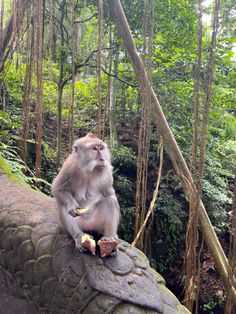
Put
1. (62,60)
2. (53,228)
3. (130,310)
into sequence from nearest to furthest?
(130,310), (53,228), (62,60)

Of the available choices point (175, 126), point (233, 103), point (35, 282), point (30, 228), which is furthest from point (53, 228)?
point (233, 103)

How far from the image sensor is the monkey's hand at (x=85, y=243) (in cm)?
265

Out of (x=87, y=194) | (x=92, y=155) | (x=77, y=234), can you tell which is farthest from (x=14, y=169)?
(x=77, y=234)

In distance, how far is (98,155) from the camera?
9.61ft

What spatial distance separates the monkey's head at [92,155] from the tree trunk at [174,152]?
1.38 m

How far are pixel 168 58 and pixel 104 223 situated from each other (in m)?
4.27

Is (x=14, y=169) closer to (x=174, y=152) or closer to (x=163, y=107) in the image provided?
(x=174, y=152)

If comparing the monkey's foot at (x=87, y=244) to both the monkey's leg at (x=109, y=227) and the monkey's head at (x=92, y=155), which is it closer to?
the monkey's leg at (x=109, y=227)

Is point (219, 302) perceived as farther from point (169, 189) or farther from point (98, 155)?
point (98, 155)

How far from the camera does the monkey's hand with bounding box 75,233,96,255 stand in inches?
104

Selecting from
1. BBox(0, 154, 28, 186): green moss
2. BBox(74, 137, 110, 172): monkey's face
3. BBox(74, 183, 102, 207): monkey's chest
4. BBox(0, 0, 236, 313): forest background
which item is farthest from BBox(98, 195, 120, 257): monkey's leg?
BBox(0, 0, 236, 313): forest background

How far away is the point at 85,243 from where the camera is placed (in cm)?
266

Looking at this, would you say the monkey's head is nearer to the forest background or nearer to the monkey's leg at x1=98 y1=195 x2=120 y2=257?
the monkey's leg at x1=98 y1=195 x2=120 y2=257

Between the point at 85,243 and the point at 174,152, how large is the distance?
81.0 inches
